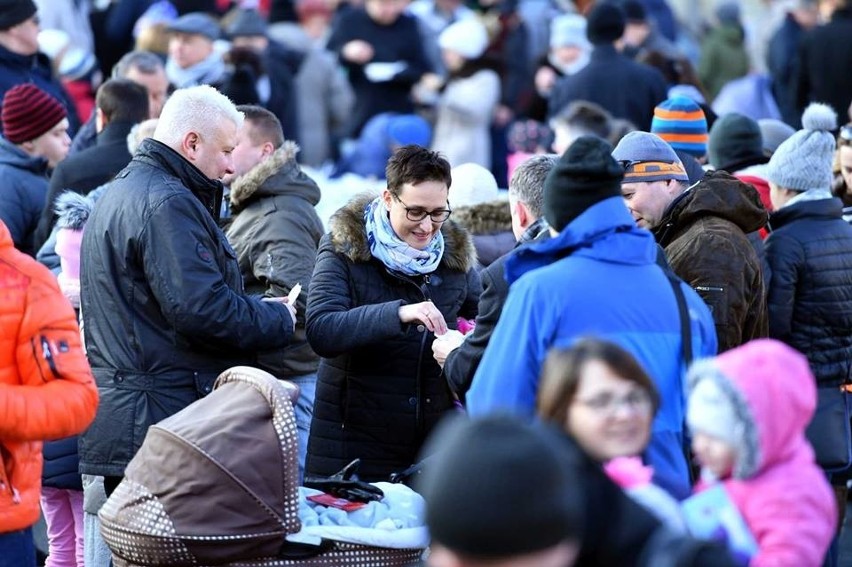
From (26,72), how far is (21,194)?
84.0 inches

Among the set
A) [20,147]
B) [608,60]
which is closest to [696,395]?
[20,147]

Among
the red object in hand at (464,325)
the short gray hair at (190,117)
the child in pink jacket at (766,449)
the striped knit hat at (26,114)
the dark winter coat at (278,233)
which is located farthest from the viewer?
the striped knit hat at (26,114)

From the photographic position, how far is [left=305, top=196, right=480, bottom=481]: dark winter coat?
5879mm

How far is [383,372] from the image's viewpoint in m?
5.89

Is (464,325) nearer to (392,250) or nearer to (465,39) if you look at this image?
(392,250)

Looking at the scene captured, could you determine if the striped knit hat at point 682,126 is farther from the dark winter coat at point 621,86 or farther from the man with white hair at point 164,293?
the dark winter coat at point 621,86

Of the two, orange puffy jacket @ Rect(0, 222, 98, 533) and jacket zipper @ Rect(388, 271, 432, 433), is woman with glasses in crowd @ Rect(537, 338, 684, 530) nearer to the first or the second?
orange puffy jacket @ Rect(0, 222, 98, 533)

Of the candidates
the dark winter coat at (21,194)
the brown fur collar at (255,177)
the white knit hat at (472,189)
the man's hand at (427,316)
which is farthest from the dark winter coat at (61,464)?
the white knit hat at (472,189)

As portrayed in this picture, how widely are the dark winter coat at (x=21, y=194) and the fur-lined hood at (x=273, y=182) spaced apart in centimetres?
151

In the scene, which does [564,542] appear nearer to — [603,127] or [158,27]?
[603,127]

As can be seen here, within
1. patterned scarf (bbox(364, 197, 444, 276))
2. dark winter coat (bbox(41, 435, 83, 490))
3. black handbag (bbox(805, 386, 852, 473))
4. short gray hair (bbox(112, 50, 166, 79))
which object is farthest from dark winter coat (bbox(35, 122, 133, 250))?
black handbag (bbox(805, 386, 852, 473))

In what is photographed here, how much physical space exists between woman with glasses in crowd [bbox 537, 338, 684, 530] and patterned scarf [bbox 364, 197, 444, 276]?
2.04 meters

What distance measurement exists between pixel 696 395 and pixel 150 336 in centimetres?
249

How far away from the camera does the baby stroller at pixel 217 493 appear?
4.69 metres
